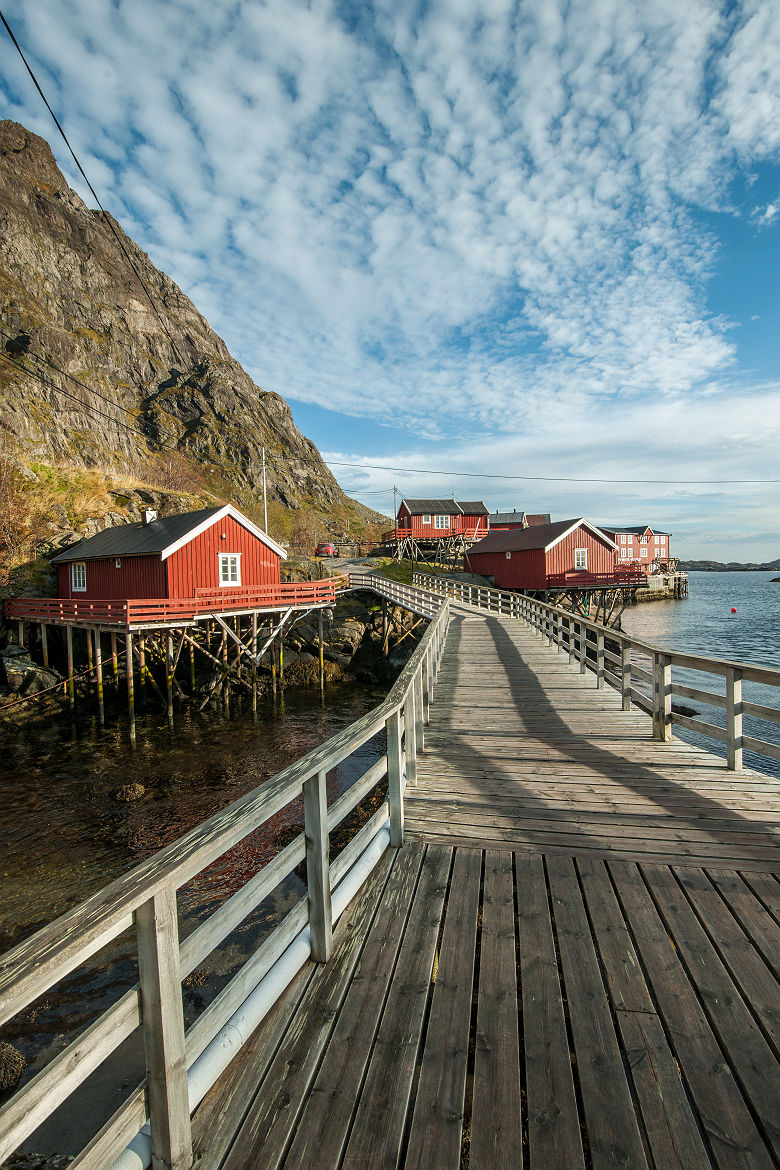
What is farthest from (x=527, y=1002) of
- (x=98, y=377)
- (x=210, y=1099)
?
(x=98, y=377)

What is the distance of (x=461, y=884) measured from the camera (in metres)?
3.54

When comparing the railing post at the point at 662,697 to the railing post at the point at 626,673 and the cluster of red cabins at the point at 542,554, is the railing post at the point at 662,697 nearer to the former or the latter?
the railing post at the point at 626,673

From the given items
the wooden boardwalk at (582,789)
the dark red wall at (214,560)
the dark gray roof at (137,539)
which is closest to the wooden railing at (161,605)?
the dark red wall at (214,560)

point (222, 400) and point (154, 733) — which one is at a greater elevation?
point (222, 400)

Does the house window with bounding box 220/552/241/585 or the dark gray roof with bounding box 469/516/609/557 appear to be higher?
the dark gray roof with bounding box 469/516/609/557

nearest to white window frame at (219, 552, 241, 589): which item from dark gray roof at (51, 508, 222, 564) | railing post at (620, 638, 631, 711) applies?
dark gray roof at (51, 508, 222, 564)

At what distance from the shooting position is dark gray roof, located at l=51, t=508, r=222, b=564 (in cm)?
2019

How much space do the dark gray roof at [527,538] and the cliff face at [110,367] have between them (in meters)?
33.5

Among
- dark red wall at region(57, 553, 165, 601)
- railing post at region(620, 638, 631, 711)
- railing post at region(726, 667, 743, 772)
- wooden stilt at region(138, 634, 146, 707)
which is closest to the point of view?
railing post at region(726, 667, 743, 772)

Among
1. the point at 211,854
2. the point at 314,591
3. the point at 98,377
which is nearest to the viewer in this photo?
the point at 211,854

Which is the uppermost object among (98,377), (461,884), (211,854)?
(98,377)

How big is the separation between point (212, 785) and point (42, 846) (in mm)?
3335

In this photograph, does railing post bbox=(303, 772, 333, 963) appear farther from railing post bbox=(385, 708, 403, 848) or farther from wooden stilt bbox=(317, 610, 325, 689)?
wooden stilt bbox=(317, 610, 325, 689)

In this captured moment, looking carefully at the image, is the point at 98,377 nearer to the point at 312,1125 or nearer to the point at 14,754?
the point at 14,754
